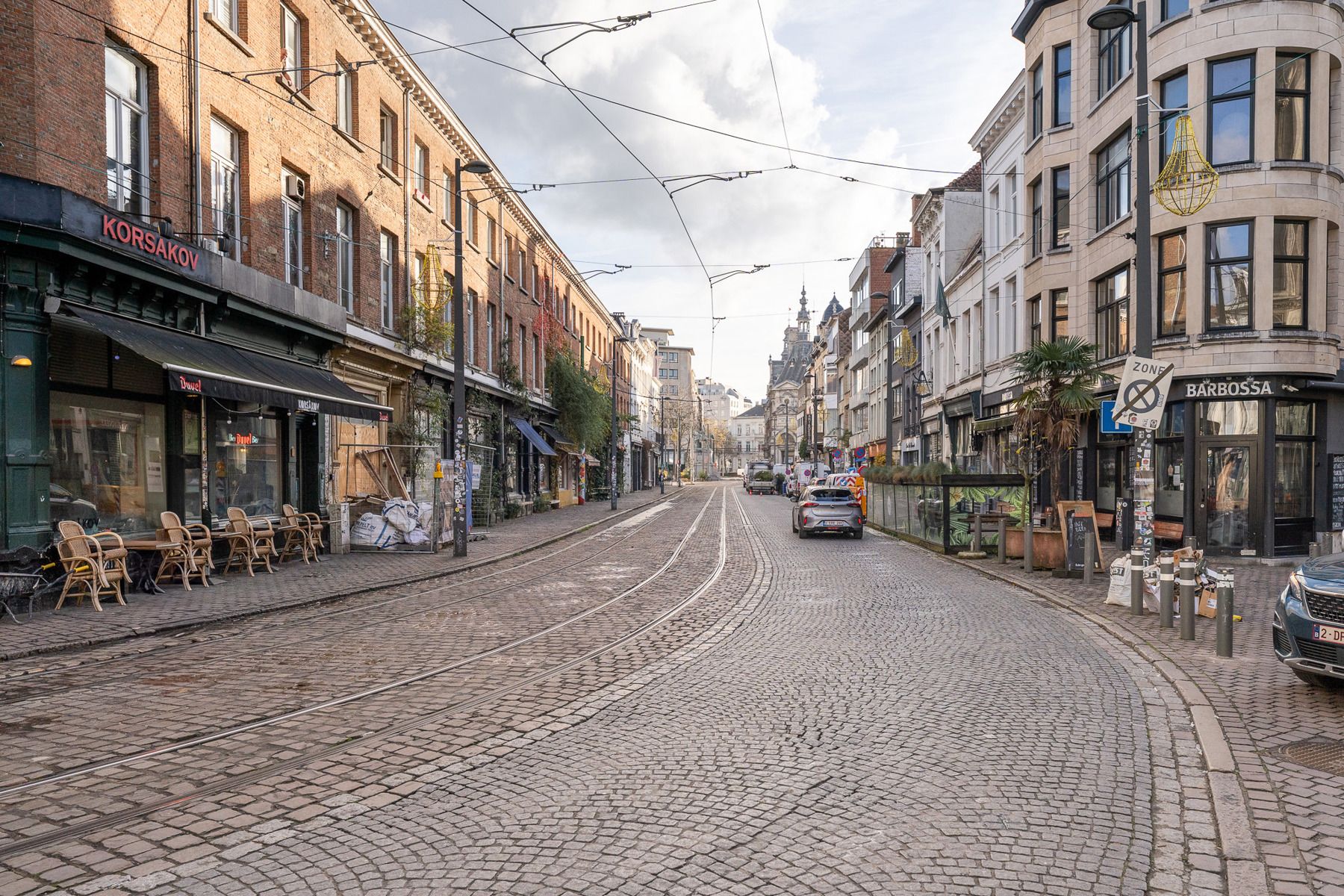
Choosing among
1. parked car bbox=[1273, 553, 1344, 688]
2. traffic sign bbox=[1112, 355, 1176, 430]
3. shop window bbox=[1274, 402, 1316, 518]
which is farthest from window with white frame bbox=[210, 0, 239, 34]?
shop window bbox=[1274, 402, 1316, 518]

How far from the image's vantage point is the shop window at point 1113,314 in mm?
20672

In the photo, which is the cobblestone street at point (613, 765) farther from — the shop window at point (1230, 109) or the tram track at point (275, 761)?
the shop window at point (1230, 109)

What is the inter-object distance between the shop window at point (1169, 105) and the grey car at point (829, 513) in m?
10.8

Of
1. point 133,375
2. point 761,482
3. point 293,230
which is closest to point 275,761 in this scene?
point 133,375

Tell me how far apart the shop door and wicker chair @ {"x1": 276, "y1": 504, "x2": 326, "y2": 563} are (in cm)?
1745

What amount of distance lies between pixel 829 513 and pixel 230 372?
1539 cm

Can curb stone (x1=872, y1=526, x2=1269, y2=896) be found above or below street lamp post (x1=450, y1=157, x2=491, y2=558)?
below

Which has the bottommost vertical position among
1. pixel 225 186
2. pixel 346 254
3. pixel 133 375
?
pixel 133 375

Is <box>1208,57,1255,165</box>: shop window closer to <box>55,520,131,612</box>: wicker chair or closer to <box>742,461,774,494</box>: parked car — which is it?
<box>55,520,131,612</box>: wicker chair

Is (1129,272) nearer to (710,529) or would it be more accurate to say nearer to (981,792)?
(710,529)

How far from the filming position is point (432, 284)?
24562 mm

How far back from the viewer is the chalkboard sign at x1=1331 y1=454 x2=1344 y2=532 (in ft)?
60.4

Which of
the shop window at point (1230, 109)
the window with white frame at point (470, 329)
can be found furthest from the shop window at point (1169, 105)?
the window with white frame at point (470, 329)

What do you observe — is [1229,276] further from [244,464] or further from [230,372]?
[244,464]
